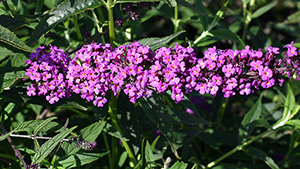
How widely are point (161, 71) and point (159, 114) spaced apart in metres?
0.30

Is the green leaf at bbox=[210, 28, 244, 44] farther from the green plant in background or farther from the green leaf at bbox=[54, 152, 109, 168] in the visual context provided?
the green leaf at bbox=[54, 152, 109, 168]

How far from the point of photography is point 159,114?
1690mm

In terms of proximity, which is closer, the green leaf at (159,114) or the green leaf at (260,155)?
the green leaf at (159,114)

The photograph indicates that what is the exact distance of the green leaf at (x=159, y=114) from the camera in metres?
1.66

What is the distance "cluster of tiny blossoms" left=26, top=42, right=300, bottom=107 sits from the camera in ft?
4.94

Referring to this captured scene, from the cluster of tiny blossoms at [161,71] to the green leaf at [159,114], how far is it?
128 millimetres

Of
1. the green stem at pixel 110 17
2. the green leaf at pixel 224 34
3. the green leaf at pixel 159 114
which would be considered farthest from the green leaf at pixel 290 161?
the green stem at pixel 110 17

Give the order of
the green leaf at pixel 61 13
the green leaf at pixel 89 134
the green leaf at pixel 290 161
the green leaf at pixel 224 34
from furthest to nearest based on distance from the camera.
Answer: the green leaf at pixel 290 161 → the green leaf at pixel 224 34 → the green leaf at pixel 89 134 → the green leaf at pixel 61 13

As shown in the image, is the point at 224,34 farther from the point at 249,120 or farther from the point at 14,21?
the point at 14,21

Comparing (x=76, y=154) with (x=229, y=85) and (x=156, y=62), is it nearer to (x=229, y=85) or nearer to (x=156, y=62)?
(x=156, y=62)

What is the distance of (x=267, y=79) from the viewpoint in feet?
4.86

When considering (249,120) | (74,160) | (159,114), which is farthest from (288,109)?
(74,160)

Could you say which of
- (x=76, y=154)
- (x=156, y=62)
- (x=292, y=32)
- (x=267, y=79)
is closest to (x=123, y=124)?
(x=76, y=154)

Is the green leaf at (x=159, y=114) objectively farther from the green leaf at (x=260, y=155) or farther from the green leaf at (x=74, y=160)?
the green leaf at (x=260, y=155)
